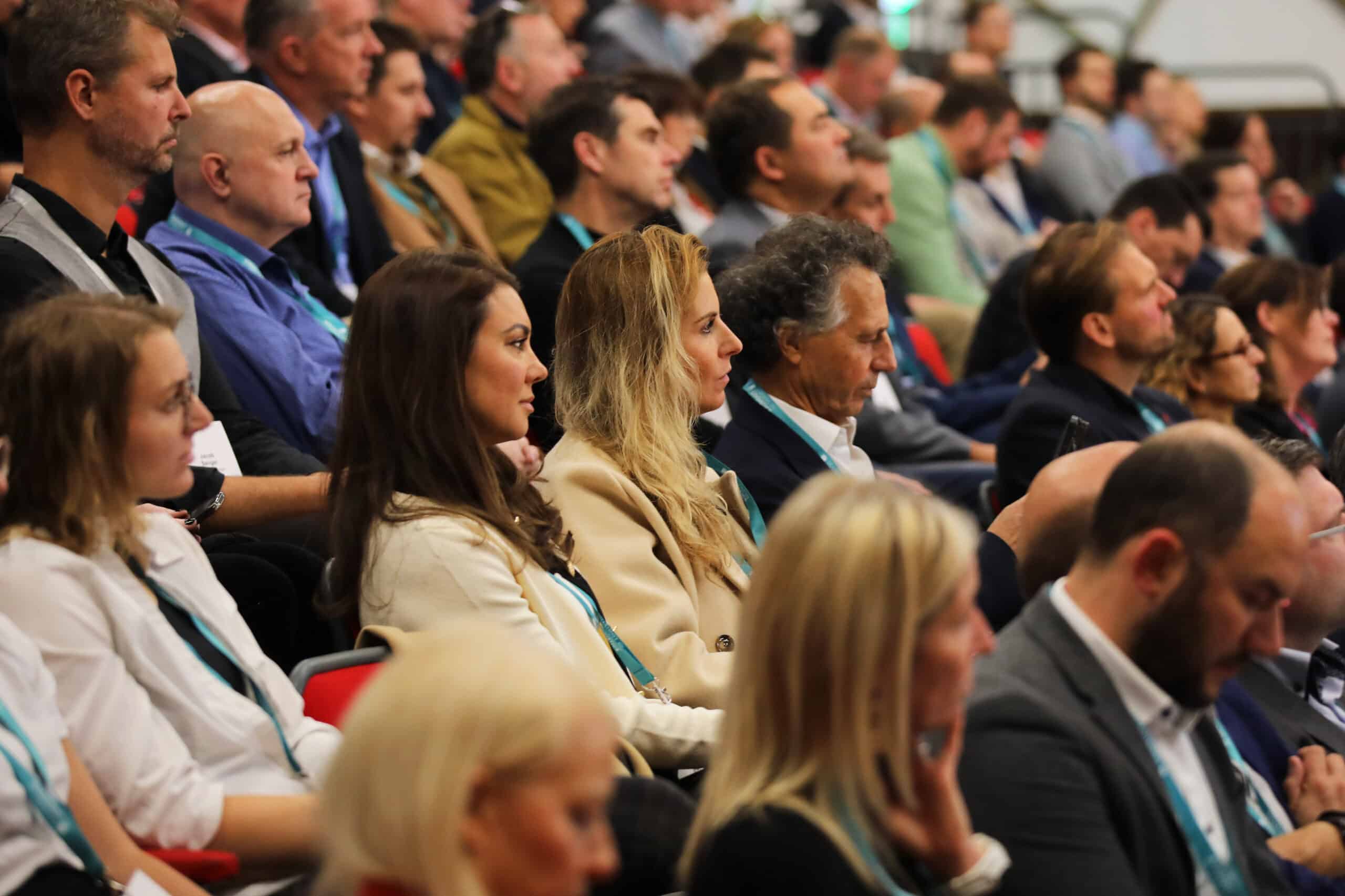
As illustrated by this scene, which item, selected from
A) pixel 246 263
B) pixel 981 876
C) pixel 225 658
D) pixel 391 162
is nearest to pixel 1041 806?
pixel 981 876

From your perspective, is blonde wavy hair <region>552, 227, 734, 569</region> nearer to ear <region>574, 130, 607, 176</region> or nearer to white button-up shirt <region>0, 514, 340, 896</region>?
white button-up shirt <region>0, 514, 340, 896</region>

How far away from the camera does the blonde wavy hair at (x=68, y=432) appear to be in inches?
73.8

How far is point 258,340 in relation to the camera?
3.34m

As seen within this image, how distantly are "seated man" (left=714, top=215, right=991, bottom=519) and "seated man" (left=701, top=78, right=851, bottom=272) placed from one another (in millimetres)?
1283

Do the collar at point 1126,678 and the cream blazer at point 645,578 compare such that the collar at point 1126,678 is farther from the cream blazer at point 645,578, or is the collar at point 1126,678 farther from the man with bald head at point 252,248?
the man with bald head at point 252,248

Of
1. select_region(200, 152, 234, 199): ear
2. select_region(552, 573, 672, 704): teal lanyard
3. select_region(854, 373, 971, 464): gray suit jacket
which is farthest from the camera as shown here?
select_region(854, 373, 971, 464): gray suit jacket

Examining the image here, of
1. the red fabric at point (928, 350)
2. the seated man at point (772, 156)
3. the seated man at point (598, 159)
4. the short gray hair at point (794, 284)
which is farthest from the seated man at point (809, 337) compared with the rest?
the red fabric at point (928, 350)

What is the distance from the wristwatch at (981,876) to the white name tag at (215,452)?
1.70 meters

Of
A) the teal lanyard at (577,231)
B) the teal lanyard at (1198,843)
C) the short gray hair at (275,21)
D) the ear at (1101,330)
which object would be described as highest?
the short gray hair at (275,21)

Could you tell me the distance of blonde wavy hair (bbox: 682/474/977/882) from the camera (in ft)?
4.64

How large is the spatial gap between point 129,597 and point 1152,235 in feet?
14.4

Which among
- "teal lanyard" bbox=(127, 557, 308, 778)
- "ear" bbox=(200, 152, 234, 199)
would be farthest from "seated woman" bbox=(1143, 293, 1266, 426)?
"teal lanyard" bbox=(127, 557, 308, 778)

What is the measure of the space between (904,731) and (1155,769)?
0.49 metres

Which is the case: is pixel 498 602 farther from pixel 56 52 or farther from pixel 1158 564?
pixel 56 52
